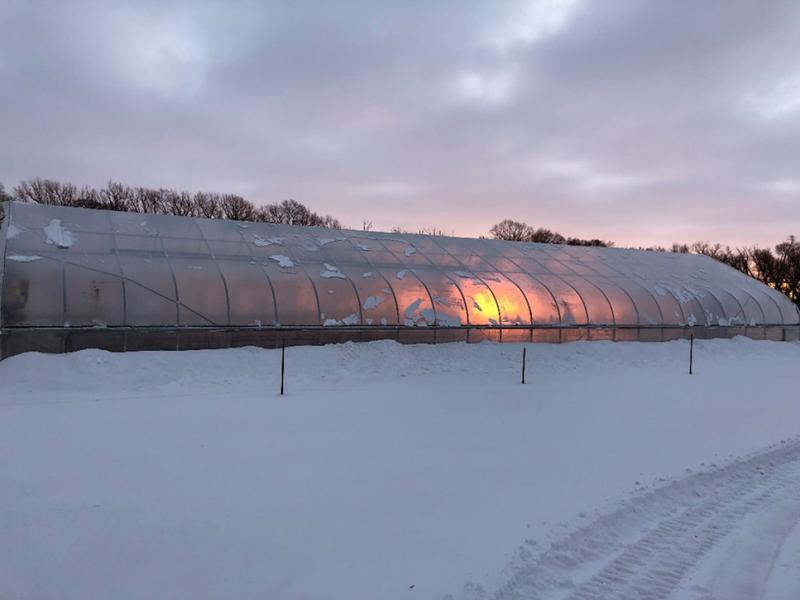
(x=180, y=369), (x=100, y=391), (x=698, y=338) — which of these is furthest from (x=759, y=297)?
(x=100, y=391)

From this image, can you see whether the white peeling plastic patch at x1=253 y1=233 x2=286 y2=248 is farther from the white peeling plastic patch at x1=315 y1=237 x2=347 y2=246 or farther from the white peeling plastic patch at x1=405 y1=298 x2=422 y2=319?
the white peeling plastic patch at x1=405 y1=298 x2=422 y2=319

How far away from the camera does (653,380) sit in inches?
690

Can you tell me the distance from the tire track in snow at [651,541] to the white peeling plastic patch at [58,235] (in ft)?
51.6

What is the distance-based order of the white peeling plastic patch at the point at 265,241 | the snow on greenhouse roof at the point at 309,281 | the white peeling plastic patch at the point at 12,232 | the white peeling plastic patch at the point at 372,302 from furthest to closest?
the white peeling plastic patch at the point at 265,241, the white peeling plastic patch at the point at 372,302, the white peeling plastic patch at the point at 12,232, the snow on greenhouse roof at the point at 309,281

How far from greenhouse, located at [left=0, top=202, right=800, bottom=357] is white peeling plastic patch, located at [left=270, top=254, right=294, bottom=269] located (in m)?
0.08

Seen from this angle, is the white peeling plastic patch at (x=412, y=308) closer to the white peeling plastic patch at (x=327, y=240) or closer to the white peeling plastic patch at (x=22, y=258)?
the white peeling plastic patch at (x=327, y=240)

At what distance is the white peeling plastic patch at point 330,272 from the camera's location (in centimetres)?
1898

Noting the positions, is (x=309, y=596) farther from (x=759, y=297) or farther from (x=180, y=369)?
(x=759, y=297)

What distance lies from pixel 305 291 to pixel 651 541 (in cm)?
1345

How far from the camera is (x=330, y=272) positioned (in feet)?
63.1

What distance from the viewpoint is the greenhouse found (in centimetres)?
1490

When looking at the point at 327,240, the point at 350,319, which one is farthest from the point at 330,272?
the point at 327,240

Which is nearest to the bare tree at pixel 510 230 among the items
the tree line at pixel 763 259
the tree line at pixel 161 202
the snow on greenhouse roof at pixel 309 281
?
the tree line at pixel 763 259

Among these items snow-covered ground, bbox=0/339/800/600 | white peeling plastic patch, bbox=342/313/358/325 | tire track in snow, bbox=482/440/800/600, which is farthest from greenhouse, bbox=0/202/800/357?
tire track in snow, bbox=482/440/800/600
